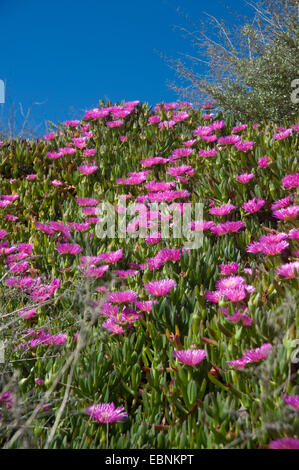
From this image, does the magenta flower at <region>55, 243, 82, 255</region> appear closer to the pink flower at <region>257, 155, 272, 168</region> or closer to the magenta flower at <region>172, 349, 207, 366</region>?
the magenta flower at <region>172, 349, 207, 366</region>

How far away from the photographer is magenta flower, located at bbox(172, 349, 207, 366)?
1413mm

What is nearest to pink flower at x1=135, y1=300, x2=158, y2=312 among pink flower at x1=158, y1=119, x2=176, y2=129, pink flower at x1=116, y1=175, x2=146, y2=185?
pink flower at x1=116, y1=175, x2=146, y2=185

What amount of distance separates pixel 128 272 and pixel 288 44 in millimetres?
5671

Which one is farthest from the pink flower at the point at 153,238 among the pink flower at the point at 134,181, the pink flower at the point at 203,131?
the pink flower at the point at 203,131

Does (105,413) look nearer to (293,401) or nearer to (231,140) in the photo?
(293,401)

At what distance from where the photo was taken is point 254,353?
4.39 feet

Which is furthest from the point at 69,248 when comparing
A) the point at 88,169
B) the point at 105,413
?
the point at 88,169

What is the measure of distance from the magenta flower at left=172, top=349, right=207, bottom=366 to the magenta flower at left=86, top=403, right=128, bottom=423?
0.74ft

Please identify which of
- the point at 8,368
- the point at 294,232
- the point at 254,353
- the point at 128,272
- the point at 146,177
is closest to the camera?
the point at 254,353

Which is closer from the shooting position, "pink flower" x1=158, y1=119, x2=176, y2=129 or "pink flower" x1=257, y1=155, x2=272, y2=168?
"pink flower" x1=257, y1=155, x2=272, y2=168

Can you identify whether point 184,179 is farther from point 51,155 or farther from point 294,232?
point 51,155

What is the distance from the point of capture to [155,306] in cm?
173

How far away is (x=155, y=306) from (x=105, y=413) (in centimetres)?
48

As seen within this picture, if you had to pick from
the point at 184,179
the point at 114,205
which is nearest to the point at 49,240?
the point at 114,205
